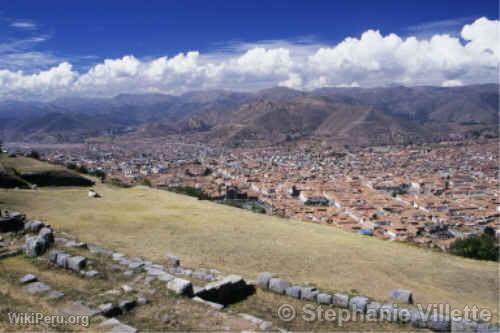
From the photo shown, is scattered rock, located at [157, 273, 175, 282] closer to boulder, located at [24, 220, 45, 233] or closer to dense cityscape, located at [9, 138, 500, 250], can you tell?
boulder, located at [24, 220, 45, 233]

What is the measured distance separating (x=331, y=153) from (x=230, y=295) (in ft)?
589

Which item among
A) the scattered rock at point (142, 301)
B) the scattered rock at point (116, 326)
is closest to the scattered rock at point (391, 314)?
the scattered rock at point (142, 301)

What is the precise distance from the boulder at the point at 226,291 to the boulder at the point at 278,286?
1.97 feet

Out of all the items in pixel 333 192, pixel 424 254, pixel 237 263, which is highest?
pixel 237 263

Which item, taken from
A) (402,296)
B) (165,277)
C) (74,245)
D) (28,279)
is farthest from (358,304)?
(74,245)

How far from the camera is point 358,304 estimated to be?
10.7 metres

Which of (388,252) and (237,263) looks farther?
(388,252)

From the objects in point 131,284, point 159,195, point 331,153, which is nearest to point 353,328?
point 131,284

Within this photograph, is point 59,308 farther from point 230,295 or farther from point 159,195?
point 159,195

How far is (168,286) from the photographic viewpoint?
36.1 feet

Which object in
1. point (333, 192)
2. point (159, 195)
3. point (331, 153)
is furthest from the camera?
point (331, 153)

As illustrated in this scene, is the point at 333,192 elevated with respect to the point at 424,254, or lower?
lower

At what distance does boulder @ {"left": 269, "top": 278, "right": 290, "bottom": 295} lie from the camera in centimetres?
1188

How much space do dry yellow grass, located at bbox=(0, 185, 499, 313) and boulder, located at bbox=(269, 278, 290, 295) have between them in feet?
6.26
